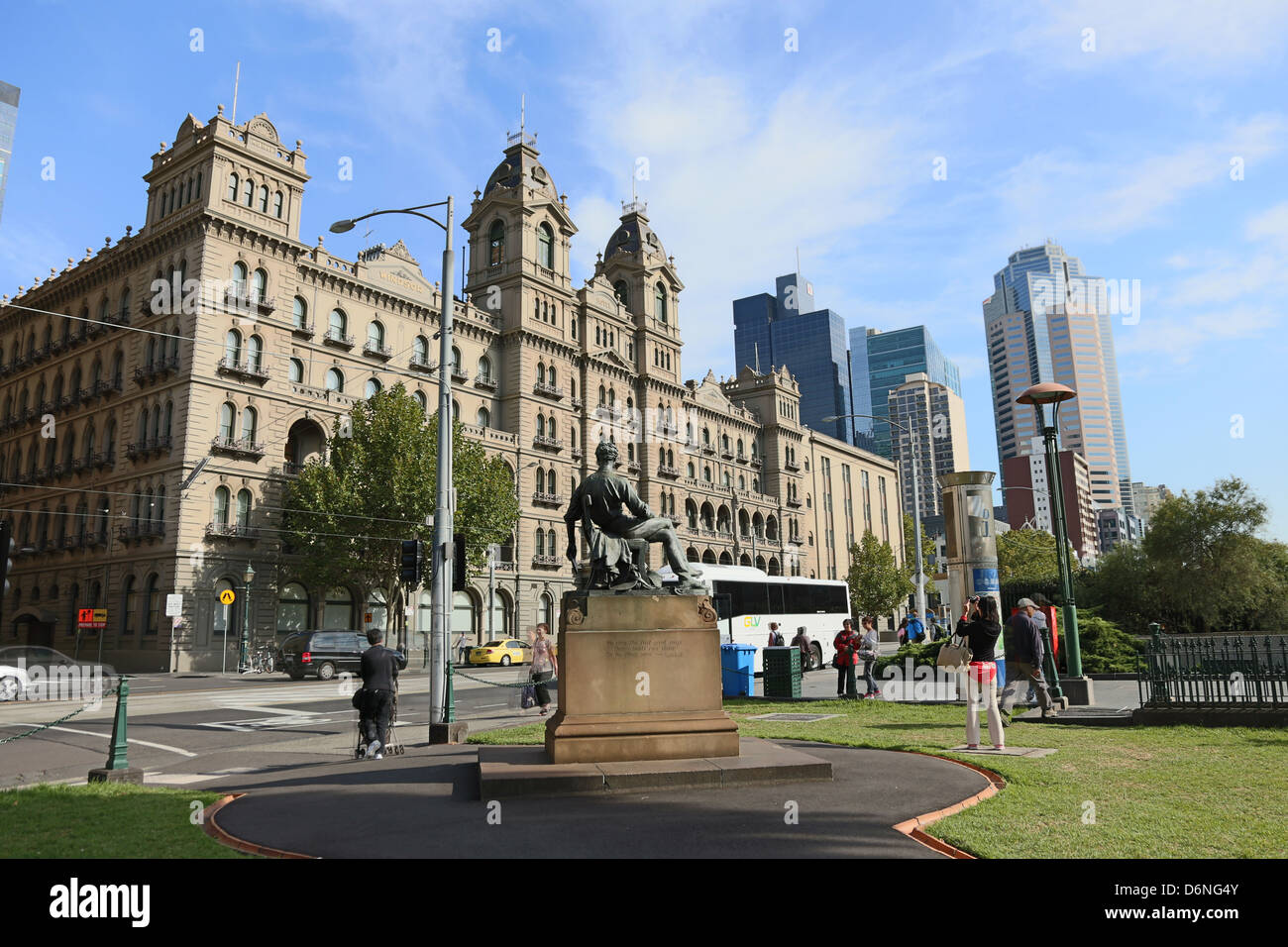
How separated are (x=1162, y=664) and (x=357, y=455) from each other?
114 feet

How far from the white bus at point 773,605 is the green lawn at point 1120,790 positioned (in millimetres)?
16598

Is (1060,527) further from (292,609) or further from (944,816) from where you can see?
(292,609)

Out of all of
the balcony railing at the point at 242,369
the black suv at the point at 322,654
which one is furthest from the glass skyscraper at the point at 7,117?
the black suv at the point at 322,654

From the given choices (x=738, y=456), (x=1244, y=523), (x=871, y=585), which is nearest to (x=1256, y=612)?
(x=1244, y=523)

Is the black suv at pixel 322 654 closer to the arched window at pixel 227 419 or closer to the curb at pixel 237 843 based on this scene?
the arched window at pixel 227 419

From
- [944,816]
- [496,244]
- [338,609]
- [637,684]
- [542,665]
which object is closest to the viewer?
[944,816]

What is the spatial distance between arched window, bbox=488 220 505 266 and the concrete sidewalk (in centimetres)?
5000

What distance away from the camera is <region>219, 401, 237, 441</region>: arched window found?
39.9 meters

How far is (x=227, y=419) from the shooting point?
40250 millimetres

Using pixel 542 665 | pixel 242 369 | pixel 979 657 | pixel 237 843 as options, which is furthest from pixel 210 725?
pixel 242 369

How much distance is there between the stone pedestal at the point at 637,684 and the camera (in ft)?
29.0

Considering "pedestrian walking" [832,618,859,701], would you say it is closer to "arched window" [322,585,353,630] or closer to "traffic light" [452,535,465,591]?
"traffic light" [452,535,465,591]

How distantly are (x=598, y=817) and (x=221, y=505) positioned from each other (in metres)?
38.0

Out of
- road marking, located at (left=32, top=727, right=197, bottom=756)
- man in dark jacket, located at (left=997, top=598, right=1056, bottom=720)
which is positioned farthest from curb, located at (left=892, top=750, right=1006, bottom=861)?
road marking, located at (left=32, top=727, right=197, bottom=756)
